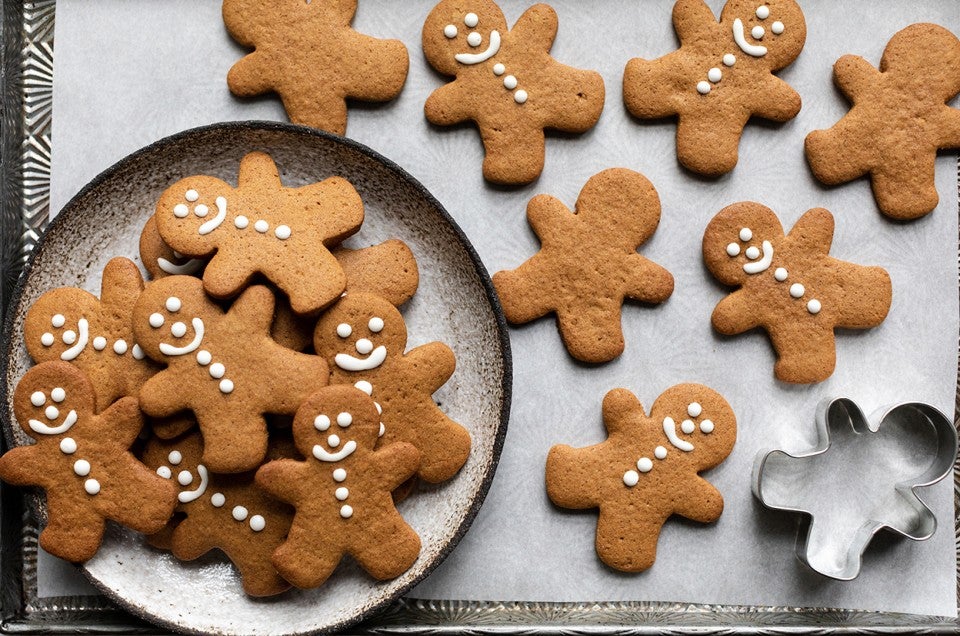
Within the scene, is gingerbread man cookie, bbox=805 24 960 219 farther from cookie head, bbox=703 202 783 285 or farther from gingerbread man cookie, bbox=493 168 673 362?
gingerbread man cookie, bbox=493 168 673 362

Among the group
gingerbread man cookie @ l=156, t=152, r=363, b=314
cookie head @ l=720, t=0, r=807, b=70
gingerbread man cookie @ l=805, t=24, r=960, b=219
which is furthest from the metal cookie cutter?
gingerbread man cookie @ l=156, t=152, r=363, b=314

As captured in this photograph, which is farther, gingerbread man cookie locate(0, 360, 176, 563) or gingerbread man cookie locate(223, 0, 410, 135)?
gingerbread man cookie locate(223, 0, 410, 135)

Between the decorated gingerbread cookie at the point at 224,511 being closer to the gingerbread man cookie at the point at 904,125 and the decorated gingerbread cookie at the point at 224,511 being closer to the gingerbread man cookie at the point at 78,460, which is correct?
the gingerbread man cookie at the point at 78,460

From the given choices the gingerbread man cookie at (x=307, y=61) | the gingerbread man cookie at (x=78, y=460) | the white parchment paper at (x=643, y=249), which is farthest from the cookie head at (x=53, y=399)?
the gingerbread man cookie at (x=307, y=61)

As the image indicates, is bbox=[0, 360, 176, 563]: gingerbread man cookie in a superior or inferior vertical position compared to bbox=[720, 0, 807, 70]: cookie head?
inferior

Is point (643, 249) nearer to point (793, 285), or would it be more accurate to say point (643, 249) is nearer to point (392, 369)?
point (793, 285)

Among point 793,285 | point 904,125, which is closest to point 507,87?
point 793,285

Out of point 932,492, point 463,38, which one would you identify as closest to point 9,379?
point 463,38

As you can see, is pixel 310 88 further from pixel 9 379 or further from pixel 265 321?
pixel 9 379
